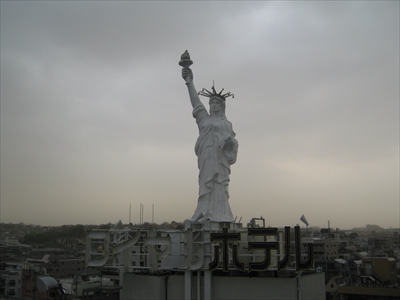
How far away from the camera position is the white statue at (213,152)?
17219 mm

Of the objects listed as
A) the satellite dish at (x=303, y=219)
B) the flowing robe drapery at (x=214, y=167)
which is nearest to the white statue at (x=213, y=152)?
the flowing robe drapery at (x=214, y=167)

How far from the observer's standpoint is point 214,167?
57.8ft

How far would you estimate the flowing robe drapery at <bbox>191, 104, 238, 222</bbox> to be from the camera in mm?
17141

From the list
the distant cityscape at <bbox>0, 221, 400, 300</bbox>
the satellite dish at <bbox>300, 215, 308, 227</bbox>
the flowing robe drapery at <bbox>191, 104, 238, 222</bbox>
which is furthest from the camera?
the distant cityscape at <bbox>0, 221, 400, 300</bbox>

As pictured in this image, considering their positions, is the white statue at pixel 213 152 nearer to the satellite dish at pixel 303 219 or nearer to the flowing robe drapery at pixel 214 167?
the flowing robe drapery at pixel 214 167

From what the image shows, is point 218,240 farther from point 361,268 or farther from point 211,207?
point 361,268

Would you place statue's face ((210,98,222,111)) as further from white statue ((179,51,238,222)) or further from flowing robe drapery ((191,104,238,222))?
flowing robe drapery ((191,104,238,222))

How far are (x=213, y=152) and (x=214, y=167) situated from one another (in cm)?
67

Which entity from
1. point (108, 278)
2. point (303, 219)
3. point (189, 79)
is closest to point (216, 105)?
point (189, 79)

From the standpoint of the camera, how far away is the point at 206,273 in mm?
15344

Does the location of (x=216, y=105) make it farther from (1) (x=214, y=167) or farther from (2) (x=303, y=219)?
(2) (x=303, y=219)

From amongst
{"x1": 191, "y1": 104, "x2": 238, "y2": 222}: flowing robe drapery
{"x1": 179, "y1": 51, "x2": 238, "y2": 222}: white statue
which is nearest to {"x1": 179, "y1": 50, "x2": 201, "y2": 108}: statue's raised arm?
{"x1": 179, "y1": 51, "x2": 238, "y2": 222}: white statue

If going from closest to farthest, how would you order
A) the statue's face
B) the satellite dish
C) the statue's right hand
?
the satellite dish → the statue's face → the statue's right hand

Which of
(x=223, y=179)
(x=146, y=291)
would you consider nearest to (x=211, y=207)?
(x=223, y=179)
